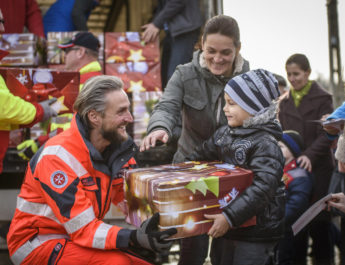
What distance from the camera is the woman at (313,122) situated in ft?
14.2

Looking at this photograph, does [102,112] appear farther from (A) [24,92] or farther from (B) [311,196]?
(B) [311,196]

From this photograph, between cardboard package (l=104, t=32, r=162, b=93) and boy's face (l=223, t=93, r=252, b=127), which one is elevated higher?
cardboard package (l=104, t=32, r=162, b=93)

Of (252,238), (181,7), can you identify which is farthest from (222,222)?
(181,7)

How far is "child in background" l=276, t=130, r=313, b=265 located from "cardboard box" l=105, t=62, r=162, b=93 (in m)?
1.53

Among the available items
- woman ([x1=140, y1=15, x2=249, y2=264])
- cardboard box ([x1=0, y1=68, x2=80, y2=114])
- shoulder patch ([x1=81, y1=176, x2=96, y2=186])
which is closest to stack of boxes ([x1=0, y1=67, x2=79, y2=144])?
cardboard box ([x1=0, y1=68, x2=80, y2=114])

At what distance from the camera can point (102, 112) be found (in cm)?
240

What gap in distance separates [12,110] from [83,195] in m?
1.57

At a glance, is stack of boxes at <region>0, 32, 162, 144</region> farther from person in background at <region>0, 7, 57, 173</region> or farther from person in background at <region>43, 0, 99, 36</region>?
person in background at <region>0, 7, 57, 173</region>

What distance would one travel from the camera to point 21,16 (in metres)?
5.02

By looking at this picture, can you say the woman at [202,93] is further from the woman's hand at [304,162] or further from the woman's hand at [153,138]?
the woman's hand at [304,162]

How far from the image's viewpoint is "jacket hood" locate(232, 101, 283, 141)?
91.3 inches

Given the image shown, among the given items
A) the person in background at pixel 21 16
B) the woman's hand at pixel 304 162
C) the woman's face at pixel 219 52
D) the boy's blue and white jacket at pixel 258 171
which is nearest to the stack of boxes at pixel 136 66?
the person in background at pixel 21 16

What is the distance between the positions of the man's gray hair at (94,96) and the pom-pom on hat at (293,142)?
2.13 metres

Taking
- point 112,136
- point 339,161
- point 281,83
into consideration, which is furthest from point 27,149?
point 281,83
